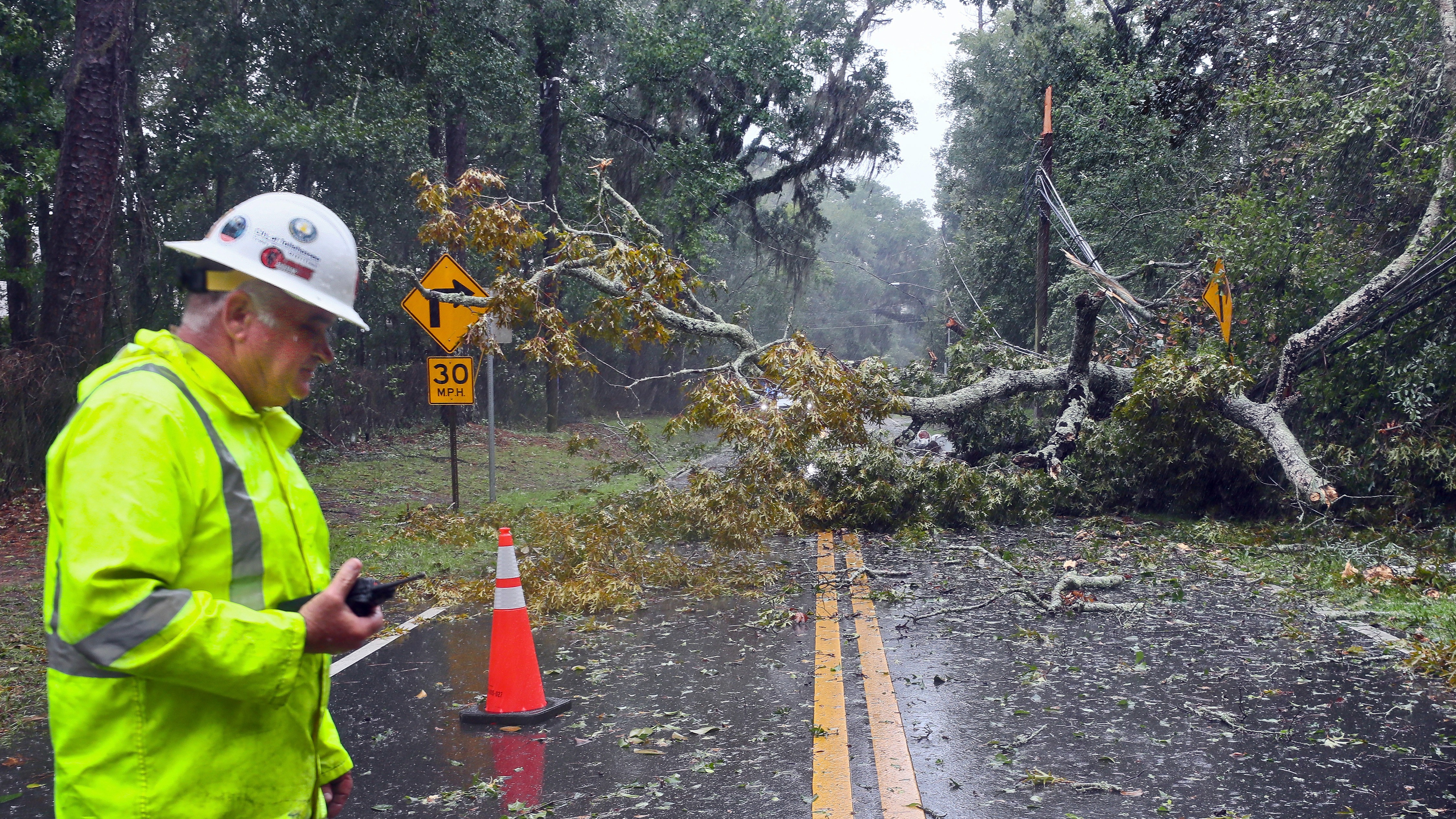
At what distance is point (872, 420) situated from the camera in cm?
1215

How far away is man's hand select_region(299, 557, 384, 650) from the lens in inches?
76.0

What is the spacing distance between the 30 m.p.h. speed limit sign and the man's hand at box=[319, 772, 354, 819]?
10.3 meters

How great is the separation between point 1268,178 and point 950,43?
3241 centimetres

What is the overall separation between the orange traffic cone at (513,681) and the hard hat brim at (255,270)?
11.8ft

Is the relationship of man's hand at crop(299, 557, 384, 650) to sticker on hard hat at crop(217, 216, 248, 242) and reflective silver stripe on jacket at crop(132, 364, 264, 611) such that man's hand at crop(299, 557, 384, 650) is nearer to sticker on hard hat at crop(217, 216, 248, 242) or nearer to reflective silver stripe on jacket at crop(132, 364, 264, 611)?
reflective silver stripe on jacket at crop(132, 364, 264, 611)

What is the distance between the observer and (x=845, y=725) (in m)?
5.20

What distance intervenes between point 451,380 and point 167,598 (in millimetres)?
11149

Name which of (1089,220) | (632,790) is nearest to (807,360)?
(632,790)

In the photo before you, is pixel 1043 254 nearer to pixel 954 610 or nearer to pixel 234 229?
pixel 954 610

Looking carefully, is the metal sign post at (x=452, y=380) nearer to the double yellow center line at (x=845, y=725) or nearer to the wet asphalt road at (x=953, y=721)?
the wet asphalt road at (x=953, y=721)

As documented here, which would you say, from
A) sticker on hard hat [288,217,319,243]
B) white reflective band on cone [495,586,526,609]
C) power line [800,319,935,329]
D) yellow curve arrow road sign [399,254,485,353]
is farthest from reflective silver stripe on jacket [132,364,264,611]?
power line [800,319,935,329]

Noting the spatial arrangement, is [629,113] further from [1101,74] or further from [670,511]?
[670,511]

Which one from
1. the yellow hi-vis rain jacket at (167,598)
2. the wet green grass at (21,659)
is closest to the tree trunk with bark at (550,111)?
the wet green grass at (21,659)

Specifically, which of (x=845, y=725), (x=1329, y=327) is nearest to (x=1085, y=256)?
(x=1329, y=327)
